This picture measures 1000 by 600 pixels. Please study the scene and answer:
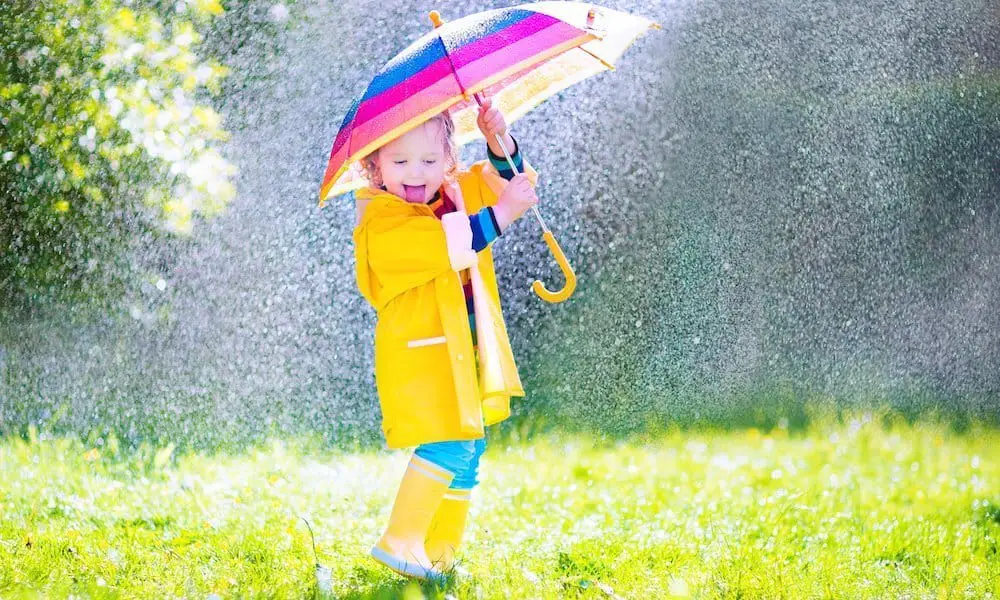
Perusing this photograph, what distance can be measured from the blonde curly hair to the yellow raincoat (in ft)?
0.24

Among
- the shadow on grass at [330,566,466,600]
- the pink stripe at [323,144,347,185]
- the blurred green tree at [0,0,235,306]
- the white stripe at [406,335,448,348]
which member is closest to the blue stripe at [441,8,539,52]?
the pink stripe at [323,144,347,185]

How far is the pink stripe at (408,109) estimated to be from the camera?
8.57 feet

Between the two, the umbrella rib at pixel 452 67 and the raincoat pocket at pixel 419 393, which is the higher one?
the umbrella rib at pixel 452 67

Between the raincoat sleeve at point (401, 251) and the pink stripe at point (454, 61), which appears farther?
the raincoat sleeve at point (401, 251)

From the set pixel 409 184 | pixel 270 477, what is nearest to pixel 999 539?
pixel 409 184

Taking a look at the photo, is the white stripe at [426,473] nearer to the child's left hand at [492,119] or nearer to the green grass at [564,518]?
the green grass at [564,518]

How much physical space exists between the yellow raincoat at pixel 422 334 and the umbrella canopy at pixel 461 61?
0.59 feet

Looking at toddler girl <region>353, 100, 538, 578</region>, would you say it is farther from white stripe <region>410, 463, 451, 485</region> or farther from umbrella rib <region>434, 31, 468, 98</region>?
umbrella rib <region>434, 31, 468, 98</region>

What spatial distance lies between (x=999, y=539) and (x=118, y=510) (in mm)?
2806

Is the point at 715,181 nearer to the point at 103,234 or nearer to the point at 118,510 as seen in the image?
the point at 103,234

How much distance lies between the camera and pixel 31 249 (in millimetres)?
5949

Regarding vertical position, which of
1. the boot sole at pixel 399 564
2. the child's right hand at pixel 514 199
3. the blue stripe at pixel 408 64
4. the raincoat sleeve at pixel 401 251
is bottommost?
the boot sole at pixel 399 564

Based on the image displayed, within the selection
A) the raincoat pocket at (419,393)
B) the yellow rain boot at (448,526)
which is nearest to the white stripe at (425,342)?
the raincoat pocket at (419,393)

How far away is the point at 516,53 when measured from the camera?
267cm
